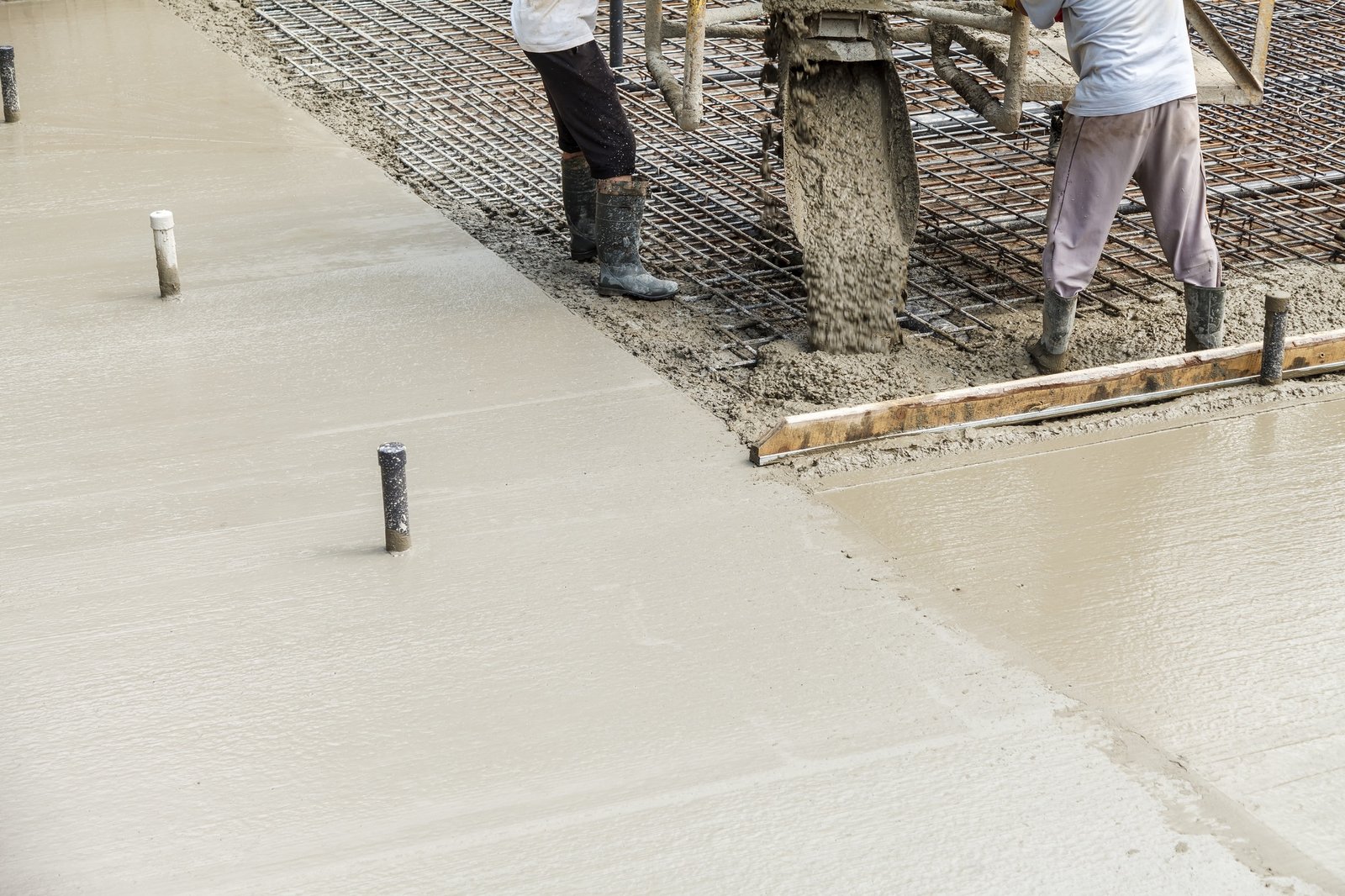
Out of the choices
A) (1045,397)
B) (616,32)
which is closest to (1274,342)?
(1045,397)

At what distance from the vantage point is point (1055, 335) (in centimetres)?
475

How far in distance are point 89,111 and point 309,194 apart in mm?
1820

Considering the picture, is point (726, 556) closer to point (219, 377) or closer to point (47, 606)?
point (47, 606)

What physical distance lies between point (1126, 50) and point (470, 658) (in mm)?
2688

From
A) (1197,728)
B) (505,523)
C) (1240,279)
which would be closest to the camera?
(1197,728)

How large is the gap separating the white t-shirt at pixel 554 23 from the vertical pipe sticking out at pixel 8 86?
340 cm

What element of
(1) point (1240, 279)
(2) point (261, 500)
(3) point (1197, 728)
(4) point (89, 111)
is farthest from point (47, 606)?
(4) point (89, 111)

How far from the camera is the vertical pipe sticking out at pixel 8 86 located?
7238 mm

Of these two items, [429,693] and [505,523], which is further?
[505,523]

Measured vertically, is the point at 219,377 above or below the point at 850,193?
below

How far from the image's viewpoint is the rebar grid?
559 centimetres

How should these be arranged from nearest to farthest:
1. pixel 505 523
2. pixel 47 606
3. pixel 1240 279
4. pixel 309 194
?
pixel 47 606, pixel 505 523, pixel 1240 279, pixel 309 194

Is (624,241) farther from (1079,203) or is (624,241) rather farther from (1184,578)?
(1184,578)

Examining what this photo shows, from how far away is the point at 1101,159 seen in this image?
14.9ft
